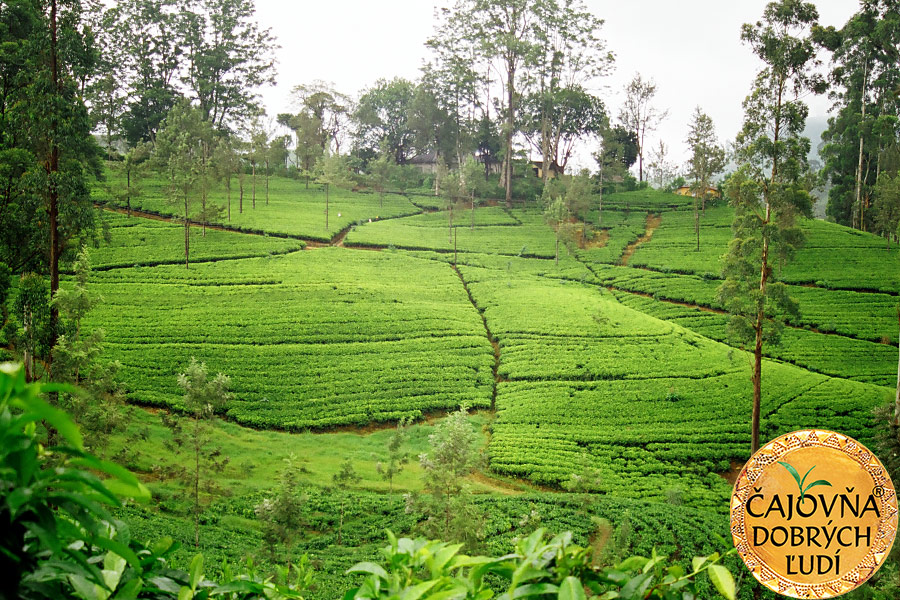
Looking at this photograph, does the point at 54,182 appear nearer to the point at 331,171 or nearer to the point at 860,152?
the point at 331,171

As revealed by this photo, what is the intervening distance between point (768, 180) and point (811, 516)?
19067 millimetres

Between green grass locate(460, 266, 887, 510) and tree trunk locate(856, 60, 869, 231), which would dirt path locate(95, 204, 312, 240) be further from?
tree trunk locate(856, 60, 869, 231)

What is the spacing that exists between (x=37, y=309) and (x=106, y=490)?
1653 cm

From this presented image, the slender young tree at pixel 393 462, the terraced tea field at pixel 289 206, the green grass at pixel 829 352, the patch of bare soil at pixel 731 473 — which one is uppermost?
the terraced tea field at pixel 289 206

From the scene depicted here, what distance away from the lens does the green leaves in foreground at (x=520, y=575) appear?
1417 mm

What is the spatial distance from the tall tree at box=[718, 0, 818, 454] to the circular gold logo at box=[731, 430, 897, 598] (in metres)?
18.1

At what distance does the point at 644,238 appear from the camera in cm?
4697

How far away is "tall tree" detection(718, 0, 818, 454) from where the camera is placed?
18359 millimetres

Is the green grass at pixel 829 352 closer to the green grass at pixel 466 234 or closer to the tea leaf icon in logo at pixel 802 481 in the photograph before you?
the green grass at pixel 466 234

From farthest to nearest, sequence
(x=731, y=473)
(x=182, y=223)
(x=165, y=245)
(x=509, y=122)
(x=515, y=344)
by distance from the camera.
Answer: (x=509, y=122) < (x=182, y=223) < (x=165, y=245) < (x=515, y=344) < (x=731, y=473)

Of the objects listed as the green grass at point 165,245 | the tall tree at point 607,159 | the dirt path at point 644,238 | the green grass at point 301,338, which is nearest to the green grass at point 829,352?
the dirt path at point 644,238

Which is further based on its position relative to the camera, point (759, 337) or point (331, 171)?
point (331, 171)

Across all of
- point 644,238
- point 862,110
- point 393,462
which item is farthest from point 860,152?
point 393,462

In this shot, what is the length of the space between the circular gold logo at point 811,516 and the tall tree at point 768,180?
1807cm
